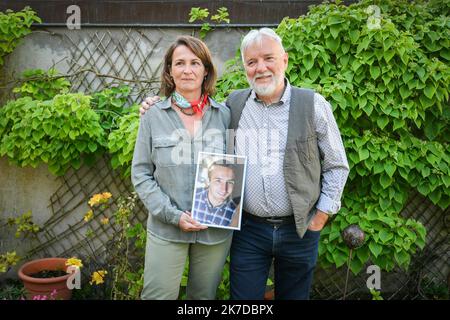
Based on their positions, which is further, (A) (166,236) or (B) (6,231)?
(B) (6,231)

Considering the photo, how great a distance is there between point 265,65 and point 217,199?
75 cm

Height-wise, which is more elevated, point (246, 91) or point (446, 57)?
point (446, 57)

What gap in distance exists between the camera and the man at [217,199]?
6.88ft

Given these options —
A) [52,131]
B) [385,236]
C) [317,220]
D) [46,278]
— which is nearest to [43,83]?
[52,131]

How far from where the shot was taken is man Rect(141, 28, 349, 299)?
2.16m

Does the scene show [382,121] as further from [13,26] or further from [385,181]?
[13,26]

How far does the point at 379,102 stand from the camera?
127 inches

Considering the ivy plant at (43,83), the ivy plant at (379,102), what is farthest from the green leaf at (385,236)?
the ivy plant at (43,83)

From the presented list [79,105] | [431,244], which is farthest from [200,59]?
[431,244]

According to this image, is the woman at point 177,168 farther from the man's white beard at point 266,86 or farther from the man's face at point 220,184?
the man's white beard at point 266,86

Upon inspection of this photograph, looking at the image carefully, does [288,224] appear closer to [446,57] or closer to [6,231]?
[446,57]

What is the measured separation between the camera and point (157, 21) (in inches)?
153

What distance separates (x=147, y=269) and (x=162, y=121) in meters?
0.81
